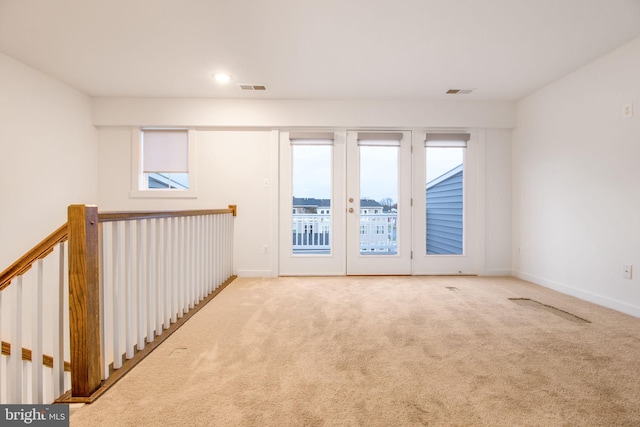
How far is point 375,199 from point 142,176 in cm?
325

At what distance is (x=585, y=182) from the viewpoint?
290cm

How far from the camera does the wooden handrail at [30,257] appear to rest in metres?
1.29

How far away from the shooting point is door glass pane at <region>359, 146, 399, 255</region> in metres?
4.02

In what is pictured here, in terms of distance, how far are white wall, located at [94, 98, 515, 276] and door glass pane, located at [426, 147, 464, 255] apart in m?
0.35

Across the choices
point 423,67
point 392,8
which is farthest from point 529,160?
point 392,8

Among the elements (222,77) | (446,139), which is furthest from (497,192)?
(222,77)

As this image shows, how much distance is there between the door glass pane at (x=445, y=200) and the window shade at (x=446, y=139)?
0.06 metres

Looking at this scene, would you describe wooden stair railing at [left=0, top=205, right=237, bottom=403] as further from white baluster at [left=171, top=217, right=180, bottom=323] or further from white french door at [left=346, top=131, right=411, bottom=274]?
white french door at [left=346, top=131, right=411, bottom=274]

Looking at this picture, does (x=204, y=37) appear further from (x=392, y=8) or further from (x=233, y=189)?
(x=233, y=189)

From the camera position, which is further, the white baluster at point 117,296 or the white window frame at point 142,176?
the white window frame at point 142,176

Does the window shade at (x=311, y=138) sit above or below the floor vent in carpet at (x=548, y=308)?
above

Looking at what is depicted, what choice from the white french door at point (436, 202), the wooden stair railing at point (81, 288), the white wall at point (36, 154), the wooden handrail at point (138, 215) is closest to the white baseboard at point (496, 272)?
the white french door at point (436, 202)

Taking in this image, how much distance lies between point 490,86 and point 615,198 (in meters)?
1.71

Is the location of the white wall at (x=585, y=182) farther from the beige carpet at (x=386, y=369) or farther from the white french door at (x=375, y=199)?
the white french door at (x=375, y=199)
